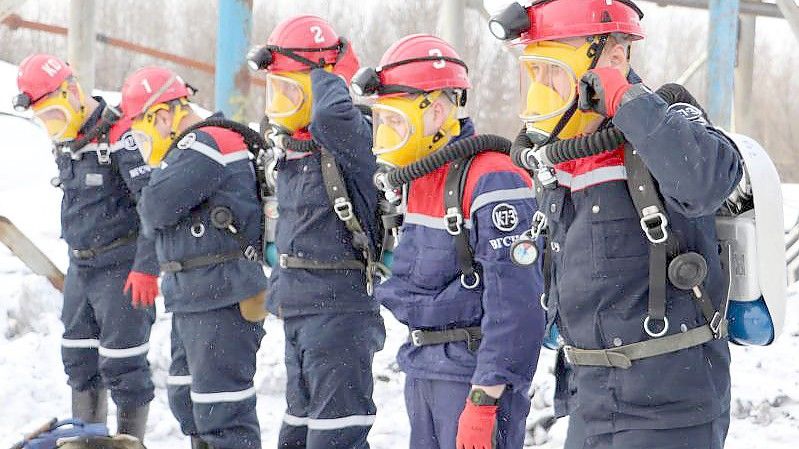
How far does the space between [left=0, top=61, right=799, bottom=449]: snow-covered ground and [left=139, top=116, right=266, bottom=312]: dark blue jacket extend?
3.29 feet

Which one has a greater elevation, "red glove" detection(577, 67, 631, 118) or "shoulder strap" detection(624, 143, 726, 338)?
"red glove" detection(577, 67, 631, 118)

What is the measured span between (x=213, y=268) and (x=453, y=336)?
6.25 ft

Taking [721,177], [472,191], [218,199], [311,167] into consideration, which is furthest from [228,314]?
[721,177]

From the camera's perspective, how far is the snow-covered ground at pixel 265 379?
6.11 m

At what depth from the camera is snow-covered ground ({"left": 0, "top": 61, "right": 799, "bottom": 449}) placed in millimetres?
6105

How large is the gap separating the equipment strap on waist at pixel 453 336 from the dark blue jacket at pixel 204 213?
5.49 feet

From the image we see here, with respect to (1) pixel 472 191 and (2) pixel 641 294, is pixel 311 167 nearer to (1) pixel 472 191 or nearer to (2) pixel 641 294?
(1) pixel 472 191

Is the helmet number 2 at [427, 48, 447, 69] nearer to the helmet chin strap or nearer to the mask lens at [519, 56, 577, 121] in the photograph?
the mask lens at [519, 56, 577, 121]

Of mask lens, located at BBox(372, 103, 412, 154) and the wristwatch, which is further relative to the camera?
mask lens, located at BBox(372, 103, 412, 154)

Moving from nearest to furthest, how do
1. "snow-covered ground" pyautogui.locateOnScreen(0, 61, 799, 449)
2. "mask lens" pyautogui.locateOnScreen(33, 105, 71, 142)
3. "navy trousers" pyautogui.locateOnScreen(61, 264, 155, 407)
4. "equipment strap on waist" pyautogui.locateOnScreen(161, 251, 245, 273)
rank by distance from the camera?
"equipment strap on waist" pyautogui.locateOnScreen(161, 251, 245, 273) < "snow-covered ground" pyautogui.locateOnScreen(0, 61, 799, 449) < "navy trousers" pyautogui.locateOnScreen(61, 264, 155, 407) < "mask lens" pyautogui.locateOnScreen(33, 105, 71, 142)

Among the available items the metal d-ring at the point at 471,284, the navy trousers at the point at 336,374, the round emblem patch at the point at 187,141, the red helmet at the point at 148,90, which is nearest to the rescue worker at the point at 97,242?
the red helmet at the point at 148,90

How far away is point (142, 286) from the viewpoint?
19.7 feet

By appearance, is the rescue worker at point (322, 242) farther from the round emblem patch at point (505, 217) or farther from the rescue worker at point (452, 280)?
the round emblem patch at point (505, 217)

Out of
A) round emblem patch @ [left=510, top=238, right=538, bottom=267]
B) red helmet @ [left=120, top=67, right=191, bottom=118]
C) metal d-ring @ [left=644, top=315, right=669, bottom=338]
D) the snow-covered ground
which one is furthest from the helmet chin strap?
red helmet @ [left=120, top=67, right=191, bottom=118]
